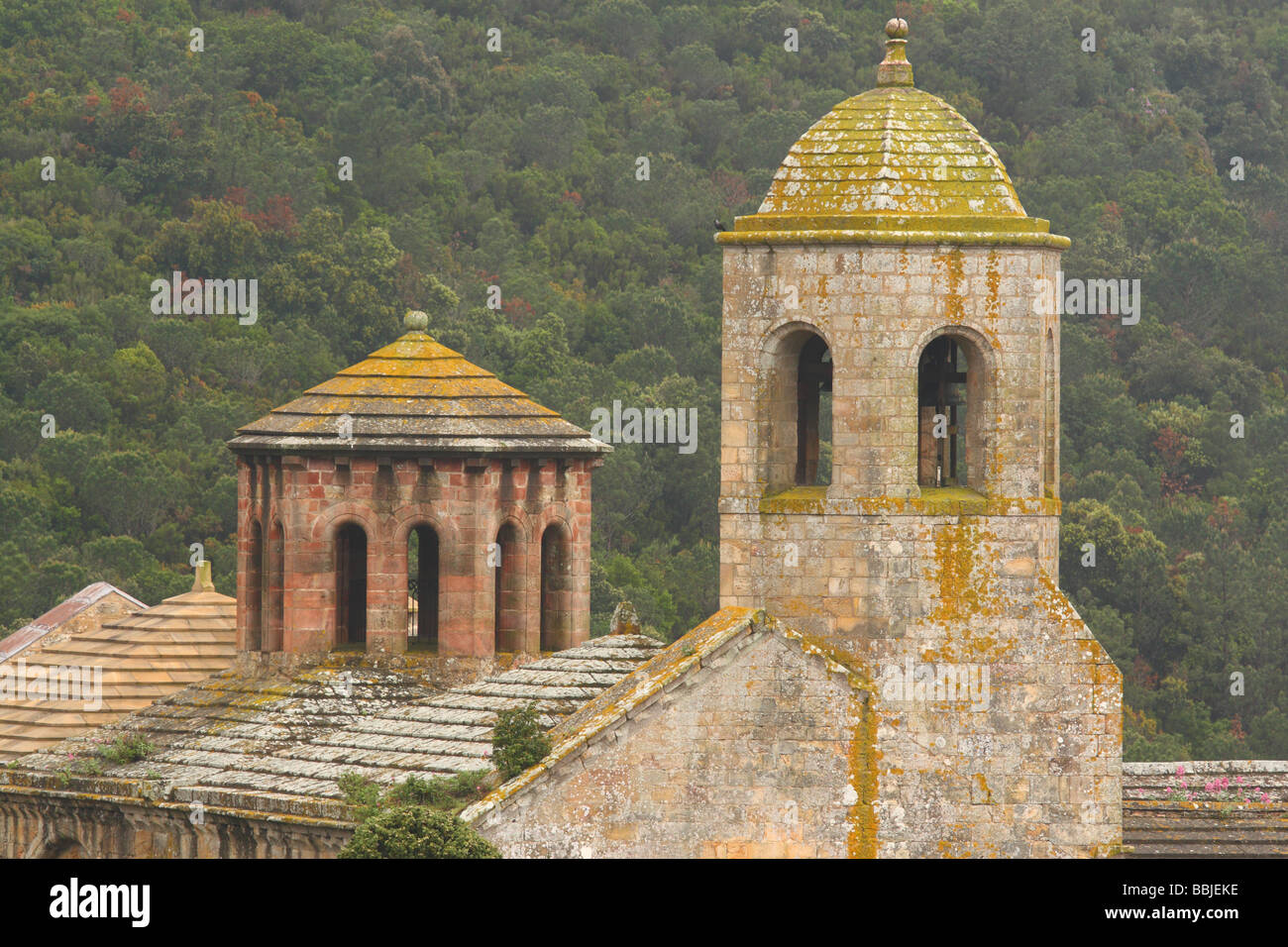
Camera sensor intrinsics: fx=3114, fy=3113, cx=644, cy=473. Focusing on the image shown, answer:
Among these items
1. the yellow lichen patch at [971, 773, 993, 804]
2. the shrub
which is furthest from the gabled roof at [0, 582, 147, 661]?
the yellow lichen patch at [971, 773, 993, 804]

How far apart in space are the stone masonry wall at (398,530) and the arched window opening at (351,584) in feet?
0.78

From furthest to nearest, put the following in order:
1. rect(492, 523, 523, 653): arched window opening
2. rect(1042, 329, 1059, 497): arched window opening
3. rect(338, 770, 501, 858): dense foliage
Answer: rect(492, 523, 523, 653): arched window opening → rect(1042, 329, 1059, 497): arched window opening → rect(338, 770, 501, 858): dense foliage

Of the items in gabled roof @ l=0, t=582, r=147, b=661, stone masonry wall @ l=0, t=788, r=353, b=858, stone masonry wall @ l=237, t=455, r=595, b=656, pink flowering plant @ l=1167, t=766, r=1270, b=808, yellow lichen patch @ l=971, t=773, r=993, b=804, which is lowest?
stone masonry wall @ l=0, t=788, r=353, b=858

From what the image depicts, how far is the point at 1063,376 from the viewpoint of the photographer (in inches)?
3952

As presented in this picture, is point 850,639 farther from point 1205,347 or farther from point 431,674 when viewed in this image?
point 1205,347

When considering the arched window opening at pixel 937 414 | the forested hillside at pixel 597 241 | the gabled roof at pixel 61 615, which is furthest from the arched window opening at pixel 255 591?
the forested hillside at pixel 597 241

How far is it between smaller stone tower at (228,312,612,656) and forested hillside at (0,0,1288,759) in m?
27.3

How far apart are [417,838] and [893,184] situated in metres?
9.08

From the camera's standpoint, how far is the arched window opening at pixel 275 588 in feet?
155

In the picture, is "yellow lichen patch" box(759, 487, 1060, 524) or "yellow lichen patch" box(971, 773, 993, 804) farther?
"yellow lichen patch" box(759, 487, 1060, 524)

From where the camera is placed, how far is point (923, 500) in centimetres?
3469

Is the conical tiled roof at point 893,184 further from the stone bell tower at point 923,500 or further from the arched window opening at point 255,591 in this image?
the arched window opening at point 255,591

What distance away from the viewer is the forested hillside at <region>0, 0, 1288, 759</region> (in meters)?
88.0

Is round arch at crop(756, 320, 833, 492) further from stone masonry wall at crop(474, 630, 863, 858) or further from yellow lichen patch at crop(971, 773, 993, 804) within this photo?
yellow lichen patch at crop(971, 773, 993, 804)
